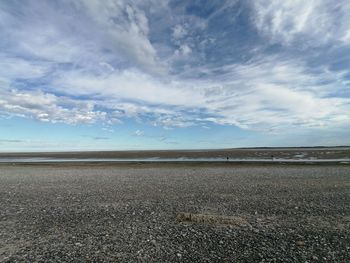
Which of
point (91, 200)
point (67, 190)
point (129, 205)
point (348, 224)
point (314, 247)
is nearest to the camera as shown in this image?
point (314, 247)

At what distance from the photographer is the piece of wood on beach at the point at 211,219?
1276 centimetres

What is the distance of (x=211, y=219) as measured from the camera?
13.0 m

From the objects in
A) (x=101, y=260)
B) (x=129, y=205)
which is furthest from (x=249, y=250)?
(x=129, y=205)

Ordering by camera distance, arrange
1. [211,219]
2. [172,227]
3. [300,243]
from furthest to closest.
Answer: [211,219], [172,227], [300,243]

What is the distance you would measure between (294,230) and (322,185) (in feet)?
44.5

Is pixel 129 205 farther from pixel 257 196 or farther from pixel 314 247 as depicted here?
pixel 314 247

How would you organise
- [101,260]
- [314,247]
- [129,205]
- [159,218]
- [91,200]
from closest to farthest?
1. [101,260]
2. [314,247]
3. [159,218]
4. [129,205]
5. [91,200]

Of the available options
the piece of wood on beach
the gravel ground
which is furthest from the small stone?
the piece of wood on beach

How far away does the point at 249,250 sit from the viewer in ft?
31.3

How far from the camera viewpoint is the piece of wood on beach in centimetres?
1276

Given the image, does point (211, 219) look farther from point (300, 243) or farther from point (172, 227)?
point (300, 243)

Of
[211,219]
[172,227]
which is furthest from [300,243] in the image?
[172,227]

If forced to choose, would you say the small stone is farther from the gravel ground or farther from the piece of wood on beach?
the piece of wood on beach

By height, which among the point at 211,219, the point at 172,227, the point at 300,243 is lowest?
the point at 300,243
